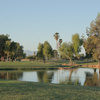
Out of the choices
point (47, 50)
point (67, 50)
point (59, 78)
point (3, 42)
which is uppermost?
point (3, 42)

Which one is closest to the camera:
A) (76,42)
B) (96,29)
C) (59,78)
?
(59,78)

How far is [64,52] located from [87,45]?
33805 mm

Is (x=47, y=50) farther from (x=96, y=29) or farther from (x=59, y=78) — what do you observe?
(x=59, y=78)

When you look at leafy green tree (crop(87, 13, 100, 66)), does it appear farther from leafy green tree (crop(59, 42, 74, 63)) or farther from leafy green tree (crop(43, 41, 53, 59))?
leafy green tree (crop(43, 41, 53, 59))

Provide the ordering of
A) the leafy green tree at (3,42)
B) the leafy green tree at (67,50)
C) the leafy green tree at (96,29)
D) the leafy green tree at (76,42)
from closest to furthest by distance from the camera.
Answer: the leafy green tree at (96,29) → the leafy green tree at (3,42) → the leafy green tree at (76,42) → the leafy green tree at (67,50)

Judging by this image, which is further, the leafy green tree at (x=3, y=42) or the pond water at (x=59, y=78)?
the leafy green tree at (x=3, y=42)

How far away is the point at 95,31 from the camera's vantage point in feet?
180

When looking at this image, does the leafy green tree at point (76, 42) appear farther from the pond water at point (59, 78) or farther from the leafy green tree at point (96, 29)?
the pond water at point (59, 78)

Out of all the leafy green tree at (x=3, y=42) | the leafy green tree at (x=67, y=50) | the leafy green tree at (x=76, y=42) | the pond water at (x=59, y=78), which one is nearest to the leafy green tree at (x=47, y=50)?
the leafy green tree at (x=67, y=50)

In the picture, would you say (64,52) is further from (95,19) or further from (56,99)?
(56,99)

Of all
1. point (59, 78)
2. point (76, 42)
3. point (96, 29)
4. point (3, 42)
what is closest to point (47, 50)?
point (76, 42)

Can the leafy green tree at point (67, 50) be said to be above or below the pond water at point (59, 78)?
above

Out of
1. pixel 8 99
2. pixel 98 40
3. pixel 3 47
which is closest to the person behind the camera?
pixel 8 99

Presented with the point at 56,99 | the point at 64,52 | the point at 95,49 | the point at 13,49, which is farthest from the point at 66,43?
the point at 56,99
